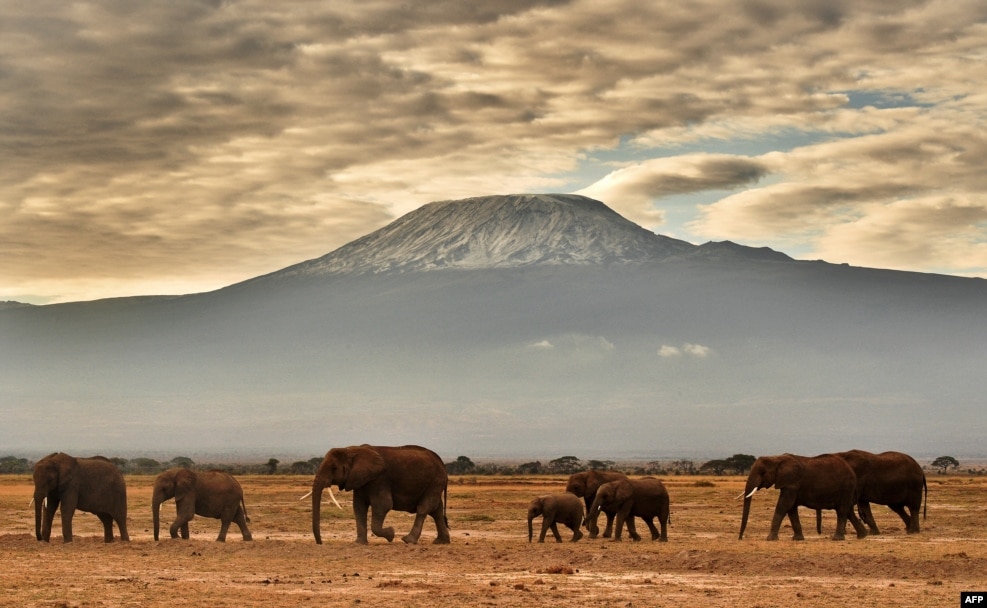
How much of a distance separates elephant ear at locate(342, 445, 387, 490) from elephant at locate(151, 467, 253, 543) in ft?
10.8

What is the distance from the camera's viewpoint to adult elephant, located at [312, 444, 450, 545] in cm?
3297

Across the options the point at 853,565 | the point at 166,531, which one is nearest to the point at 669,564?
the point at 853,565

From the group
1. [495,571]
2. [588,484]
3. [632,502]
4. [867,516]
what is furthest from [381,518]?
[867,516]

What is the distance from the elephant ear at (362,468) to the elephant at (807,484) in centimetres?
971

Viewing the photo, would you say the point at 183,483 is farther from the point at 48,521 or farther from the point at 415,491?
the point at 415,491

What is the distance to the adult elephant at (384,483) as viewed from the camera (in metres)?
33.0

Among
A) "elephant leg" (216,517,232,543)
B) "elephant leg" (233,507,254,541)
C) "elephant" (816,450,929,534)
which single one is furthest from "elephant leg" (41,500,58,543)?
"elephant" (816,450,929,534)

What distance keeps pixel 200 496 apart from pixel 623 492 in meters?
10.6

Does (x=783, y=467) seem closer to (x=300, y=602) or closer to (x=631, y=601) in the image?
(x=631, y=601)

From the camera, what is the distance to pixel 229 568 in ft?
92.2

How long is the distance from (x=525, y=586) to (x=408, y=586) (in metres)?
2.08

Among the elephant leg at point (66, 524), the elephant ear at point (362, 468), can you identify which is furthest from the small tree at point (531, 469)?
the elephant leg at point (66, 524)

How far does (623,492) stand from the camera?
36312 millimetres

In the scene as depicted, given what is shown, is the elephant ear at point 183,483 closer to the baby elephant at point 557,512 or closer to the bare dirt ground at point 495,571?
the bare dirt ground at point 495,571
